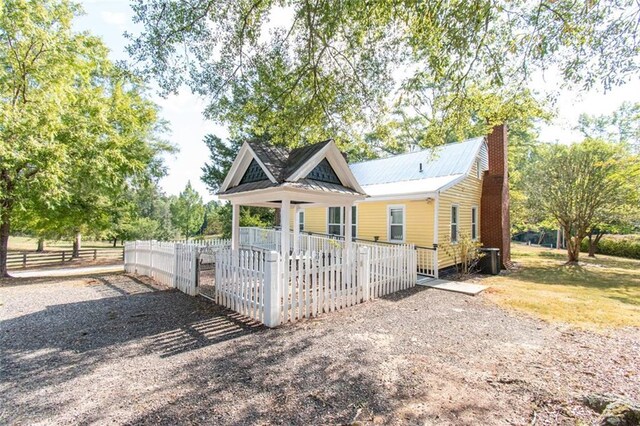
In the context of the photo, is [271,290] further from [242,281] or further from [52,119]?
[52,119]

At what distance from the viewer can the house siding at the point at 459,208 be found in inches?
471

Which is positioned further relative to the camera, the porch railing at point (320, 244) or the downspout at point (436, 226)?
the porch railing at point (320, 244)

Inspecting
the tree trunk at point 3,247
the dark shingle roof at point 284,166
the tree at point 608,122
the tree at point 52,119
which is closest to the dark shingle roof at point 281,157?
the dark shingle roof at point 284,166

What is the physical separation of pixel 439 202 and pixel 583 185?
10.8m

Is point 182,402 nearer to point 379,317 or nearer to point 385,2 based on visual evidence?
point 379,317

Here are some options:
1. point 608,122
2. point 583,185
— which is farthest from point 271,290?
point 608,122

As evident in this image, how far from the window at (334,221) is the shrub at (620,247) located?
23.7 m

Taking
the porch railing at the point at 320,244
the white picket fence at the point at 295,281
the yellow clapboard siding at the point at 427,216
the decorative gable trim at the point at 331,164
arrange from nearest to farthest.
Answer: the white picket fence at the point at 295,281 < the decorative gable trim at the point at 331,164 < the porch railing at the point at 320,244 < the yellow clapboard siding at the point at 427,216

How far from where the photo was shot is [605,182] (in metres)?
15.7

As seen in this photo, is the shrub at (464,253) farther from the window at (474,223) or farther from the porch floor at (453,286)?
the window at (474,223)

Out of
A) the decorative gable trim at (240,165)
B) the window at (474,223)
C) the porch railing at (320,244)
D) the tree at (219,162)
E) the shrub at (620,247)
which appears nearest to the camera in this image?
the decorative gable trim at (240,165)

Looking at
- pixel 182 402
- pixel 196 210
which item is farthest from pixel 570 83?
pixel 196 210

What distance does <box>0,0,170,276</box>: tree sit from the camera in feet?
31.9

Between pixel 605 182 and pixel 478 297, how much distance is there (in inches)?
539
